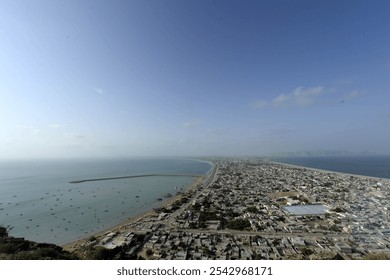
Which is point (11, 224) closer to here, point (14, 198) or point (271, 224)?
point (14, 198)

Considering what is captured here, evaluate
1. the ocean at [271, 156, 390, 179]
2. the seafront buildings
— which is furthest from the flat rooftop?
the ocean at [271, 156, 390, 179]

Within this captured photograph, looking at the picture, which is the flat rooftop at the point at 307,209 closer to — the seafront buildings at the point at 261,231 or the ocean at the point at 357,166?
the seafront buildings at the point at 261,231

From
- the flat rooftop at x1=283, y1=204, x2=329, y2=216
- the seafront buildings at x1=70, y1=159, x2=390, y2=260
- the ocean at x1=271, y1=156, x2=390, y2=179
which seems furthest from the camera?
the ocean at x1=271, y1=156, x2=390, y2=179

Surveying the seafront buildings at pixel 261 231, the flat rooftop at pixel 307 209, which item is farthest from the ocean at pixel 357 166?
the flat rooftop at pixel 307 209

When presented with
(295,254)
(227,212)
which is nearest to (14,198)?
(227,212)

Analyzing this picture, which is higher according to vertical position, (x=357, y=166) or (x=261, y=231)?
(x=357, y=166)

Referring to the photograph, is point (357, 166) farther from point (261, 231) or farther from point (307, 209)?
point (261, 231)

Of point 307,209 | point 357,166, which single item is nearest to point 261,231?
point 307,209

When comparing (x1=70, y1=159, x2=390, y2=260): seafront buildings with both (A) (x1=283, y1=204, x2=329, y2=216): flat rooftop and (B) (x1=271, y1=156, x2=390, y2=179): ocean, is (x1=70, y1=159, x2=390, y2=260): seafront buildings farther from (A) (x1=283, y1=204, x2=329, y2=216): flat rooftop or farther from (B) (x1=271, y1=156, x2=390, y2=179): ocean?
(B) (x1=271, y1=156, x2=390, y2=179): ocean
